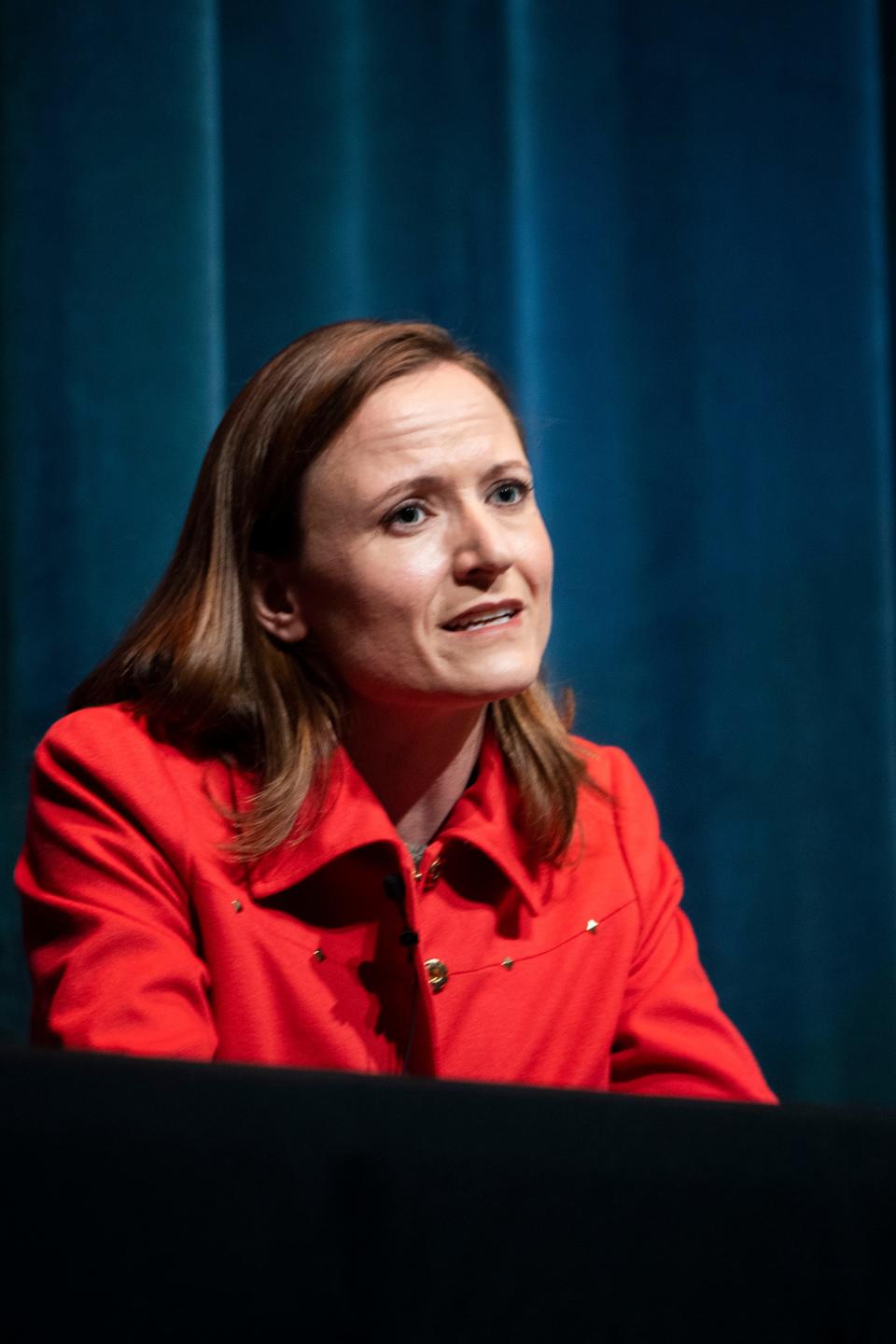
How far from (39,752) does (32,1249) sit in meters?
0.89

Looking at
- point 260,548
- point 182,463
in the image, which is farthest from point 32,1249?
point 182,463

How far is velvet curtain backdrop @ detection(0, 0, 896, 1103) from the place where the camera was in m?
1.96

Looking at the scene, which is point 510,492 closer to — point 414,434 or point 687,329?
point 414,434

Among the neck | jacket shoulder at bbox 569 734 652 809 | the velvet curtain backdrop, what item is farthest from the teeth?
the velvet curtain backdrop

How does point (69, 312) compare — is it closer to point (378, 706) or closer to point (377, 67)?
point (377, 67)

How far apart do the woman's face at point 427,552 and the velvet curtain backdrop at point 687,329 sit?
27.5 inches

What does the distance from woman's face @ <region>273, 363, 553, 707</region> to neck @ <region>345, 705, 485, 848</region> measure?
0.04 metres

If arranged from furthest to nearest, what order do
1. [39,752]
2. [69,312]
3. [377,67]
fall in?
[377,67] < [69,312] < [39,752]

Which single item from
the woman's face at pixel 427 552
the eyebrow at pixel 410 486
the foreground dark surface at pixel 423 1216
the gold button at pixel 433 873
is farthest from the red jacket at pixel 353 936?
the foreground dark surface at pixel 423 1216

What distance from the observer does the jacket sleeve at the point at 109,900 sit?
1.08m

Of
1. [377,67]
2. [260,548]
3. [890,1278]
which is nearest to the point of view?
[890,1278]

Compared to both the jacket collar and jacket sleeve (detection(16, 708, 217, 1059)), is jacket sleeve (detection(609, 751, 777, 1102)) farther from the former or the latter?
jacket sleeve (detection(16, 708, 217, 1059))

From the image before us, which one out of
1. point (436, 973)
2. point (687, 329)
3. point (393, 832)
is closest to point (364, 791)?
point (393, 832)

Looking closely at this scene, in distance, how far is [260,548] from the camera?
138cm
